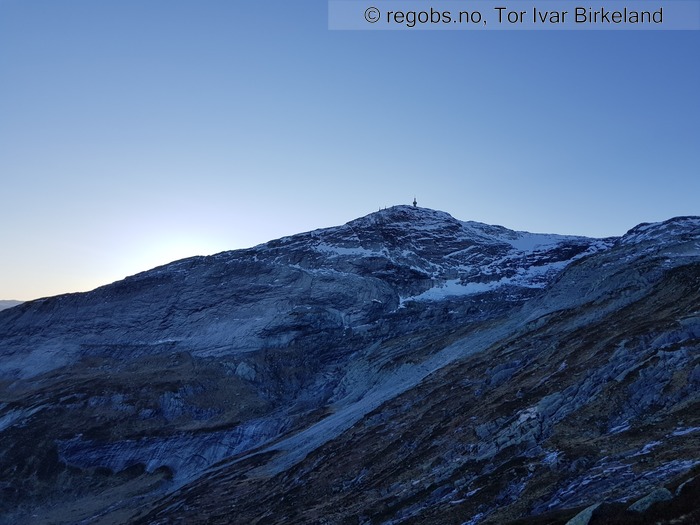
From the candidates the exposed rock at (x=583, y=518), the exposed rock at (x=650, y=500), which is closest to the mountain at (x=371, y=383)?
the exposed rock at (x=650, y=500)

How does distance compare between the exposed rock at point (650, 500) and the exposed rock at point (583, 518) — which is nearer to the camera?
the exposed rock at point (650, 500)

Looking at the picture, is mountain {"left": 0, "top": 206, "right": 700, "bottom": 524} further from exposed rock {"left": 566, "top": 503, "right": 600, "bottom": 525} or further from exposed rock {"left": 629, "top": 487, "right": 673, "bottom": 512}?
exposed rock {"left": 566, "top": 503, "right": 600, "bottom": 525}

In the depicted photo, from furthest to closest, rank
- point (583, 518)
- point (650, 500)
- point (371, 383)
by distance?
point (371, 383) < point (583, 518) < point (650, 500)

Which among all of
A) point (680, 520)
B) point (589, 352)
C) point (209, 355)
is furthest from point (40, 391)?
point (680, 520)

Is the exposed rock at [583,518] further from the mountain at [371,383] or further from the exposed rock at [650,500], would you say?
the exposed rock at [650,500]

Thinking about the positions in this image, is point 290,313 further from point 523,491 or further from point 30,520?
point 523,491

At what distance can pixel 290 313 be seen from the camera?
132750 millimetres

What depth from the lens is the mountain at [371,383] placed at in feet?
120

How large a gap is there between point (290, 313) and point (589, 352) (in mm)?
86944

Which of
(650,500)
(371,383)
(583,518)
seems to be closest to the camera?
(650,500)

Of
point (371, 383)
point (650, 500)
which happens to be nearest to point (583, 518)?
point (650, 500)

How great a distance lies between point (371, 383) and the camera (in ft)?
323

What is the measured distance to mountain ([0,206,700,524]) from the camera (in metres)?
36.7

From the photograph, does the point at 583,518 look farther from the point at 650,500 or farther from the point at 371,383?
the point at 371,383
